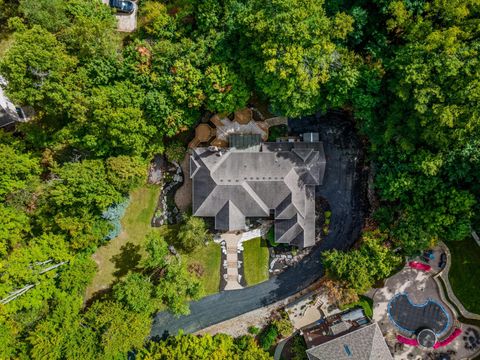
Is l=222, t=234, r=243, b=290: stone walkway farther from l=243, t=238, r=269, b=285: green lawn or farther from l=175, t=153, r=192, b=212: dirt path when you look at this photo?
l=175, t=153, r=192, b=212: dirt path

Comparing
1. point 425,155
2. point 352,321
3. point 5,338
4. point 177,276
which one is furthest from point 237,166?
point 5,338

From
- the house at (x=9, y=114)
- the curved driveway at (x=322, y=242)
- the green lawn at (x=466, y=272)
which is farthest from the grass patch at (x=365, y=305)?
the house at (x=9, y=114)

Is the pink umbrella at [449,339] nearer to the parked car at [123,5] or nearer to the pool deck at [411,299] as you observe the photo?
the pool deck at [411,299]

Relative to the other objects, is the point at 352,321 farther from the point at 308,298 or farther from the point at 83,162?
the point at 83,162

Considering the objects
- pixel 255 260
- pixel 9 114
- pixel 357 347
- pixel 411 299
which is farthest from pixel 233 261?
pixel 9 114

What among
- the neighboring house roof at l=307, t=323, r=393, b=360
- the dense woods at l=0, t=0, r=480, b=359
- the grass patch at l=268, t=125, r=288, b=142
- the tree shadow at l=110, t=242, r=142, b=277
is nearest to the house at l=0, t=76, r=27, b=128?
the dense woods at l=0, t=0, r=480, b=359

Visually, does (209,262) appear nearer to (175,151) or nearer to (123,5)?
(175,151)

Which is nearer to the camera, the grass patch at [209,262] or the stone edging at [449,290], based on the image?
the stone edging at [449,290]

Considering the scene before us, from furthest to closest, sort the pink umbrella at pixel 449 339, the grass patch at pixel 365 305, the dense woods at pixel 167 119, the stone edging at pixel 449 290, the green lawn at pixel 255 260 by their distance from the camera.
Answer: the green lawn at pixel 255 260, the pink umbrella at pixel 449 339, the stone edging at pixel 449 290, the grass patch at pixel 365 305, the dense woods at pixel 167 119
